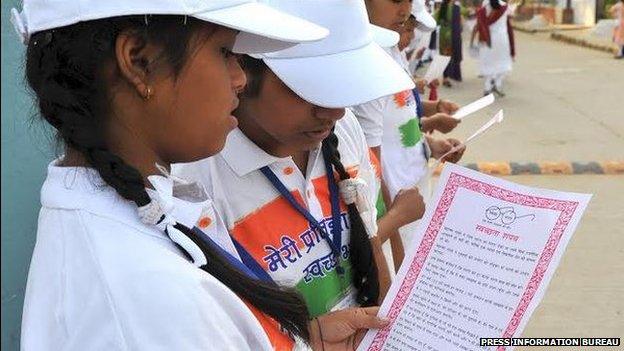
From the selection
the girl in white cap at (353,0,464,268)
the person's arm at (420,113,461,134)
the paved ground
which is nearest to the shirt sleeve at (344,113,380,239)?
the girl in white cap at (353,0,464,268)

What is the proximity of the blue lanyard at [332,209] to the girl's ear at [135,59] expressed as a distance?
62 cm

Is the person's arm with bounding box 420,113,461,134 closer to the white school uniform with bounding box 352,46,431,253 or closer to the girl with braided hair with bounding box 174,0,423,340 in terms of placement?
the white school uniform with bounding box 352,46,431,253

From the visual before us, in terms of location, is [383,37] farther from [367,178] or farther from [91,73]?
[91,73]

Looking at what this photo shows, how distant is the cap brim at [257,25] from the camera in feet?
2.77

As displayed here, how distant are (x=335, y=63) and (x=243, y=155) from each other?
0.24 meters

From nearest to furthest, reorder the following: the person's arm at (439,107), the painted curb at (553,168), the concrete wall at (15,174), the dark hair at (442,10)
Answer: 1. the concrete wall at (15,174)
2. the person's arm at (439,107)
3. the painted curb at (553,168)
4. the dark hair at (442,10)

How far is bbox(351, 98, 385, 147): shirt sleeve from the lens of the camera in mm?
2133

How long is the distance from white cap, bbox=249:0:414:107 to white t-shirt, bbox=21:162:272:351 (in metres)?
0.64

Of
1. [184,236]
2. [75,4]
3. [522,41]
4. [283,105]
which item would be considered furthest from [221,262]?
[522,41]

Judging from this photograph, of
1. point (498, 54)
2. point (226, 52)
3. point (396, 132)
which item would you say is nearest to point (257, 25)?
point (226, 52)

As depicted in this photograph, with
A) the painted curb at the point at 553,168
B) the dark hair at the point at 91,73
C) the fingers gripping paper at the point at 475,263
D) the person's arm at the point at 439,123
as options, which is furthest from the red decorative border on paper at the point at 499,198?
the painted curb at the point at 553,168

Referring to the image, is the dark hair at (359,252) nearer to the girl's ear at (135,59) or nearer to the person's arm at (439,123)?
the girl's ear at (135,59)

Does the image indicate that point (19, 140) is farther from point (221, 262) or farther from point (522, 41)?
point (522, 41)

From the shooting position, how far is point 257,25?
87 centimetres
